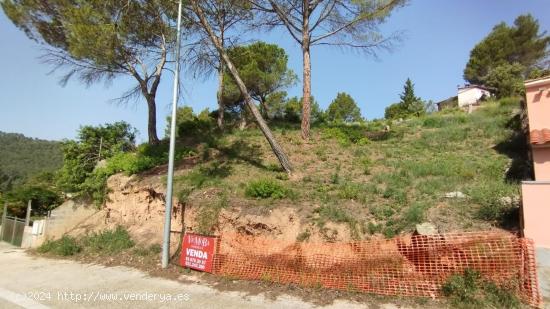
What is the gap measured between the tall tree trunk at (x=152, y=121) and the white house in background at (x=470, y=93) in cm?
2961

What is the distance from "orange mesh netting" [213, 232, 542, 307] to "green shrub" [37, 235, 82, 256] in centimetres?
562

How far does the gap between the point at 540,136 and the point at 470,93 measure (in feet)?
106

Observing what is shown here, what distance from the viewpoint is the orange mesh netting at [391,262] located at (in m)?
5.07

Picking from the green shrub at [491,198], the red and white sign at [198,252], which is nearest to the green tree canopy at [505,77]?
the green shrub at [491,198]

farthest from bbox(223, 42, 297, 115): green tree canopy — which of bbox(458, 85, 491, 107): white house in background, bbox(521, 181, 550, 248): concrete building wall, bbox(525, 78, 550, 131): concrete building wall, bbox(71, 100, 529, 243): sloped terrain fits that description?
bbox(458, 85, 491, 107): white house in background

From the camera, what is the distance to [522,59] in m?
31.7

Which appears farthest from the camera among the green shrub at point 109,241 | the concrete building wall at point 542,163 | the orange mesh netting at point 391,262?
the green shrub at point 109,241

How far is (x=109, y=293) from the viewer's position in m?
6.34

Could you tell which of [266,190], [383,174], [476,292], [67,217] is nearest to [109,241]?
[67,217]

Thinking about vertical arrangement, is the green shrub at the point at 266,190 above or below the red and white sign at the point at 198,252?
above

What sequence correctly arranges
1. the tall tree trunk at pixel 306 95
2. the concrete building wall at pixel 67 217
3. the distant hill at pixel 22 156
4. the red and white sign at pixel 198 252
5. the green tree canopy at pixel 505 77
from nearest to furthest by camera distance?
the red and white sign at pixel 198 252 < the concrete building wall at pixel 67 217 < the tall tree trunk at pixel 306 95 < the green tree canopy at pixel 505 77 < the distant hill at pixel 22 156

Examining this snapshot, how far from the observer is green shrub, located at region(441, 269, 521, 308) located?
15.6 ft

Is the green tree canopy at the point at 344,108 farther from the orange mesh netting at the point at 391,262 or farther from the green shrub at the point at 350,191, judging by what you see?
the orange mesh netting at the point at 391,262

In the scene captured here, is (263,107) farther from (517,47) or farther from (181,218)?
(517,47)
